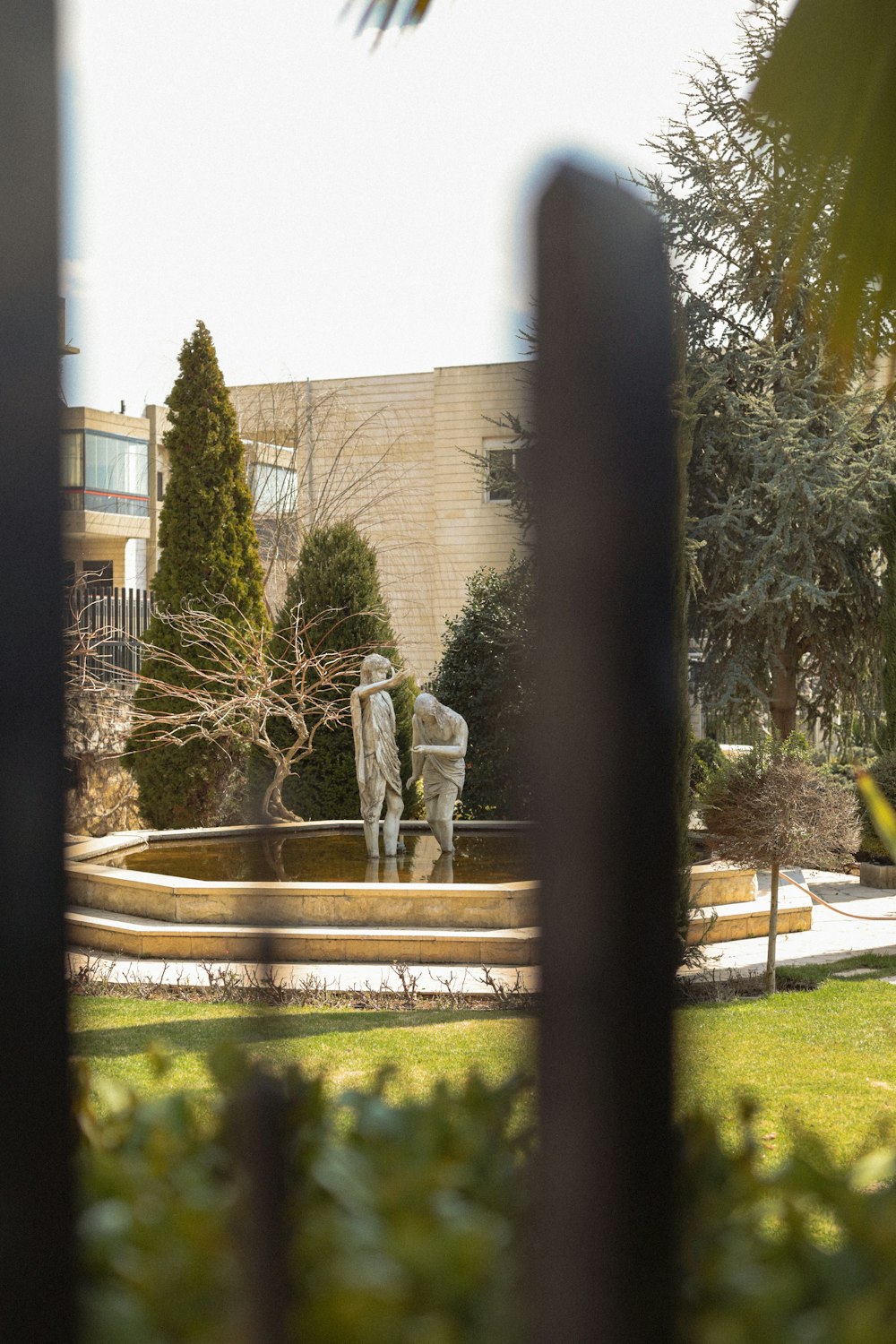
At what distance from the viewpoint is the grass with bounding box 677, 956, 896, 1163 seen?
5.38 meters

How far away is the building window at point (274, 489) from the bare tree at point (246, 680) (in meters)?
6.71

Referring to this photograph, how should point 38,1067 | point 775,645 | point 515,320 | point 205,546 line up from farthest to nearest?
point 775,645, point 205,546, point 38,1067, point 515,320

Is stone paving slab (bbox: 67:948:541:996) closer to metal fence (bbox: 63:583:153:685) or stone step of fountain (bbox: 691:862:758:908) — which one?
stone step of fountain (bbox: 691:862:758:908)

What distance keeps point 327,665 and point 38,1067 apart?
13064 millimetres

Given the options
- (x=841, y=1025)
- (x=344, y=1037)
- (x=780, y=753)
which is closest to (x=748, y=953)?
(x=780, y=753)

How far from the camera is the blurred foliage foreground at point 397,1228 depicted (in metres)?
0.92

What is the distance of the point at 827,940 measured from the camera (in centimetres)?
1023

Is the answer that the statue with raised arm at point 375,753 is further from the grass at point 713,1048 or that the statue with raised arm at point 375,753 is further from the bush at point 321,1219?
the bush at point 321,1219

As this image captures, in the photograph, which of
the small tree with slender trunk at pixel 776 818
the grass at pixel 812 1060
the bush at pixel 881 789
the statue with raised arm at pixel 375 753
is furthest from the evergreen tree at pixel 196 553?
the grass at pixel 812 1060

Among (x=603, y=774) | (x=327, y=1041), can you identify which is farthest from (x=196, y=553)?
(x=603, y=774)

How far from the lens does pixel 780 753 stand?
924cm

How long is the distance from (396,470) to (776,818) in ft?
54.7

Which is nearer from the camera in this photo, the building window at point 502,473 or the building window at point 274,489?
the building window at point 502,473

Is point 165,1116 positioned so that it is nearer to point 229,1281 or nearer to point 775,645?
point 229,1281
